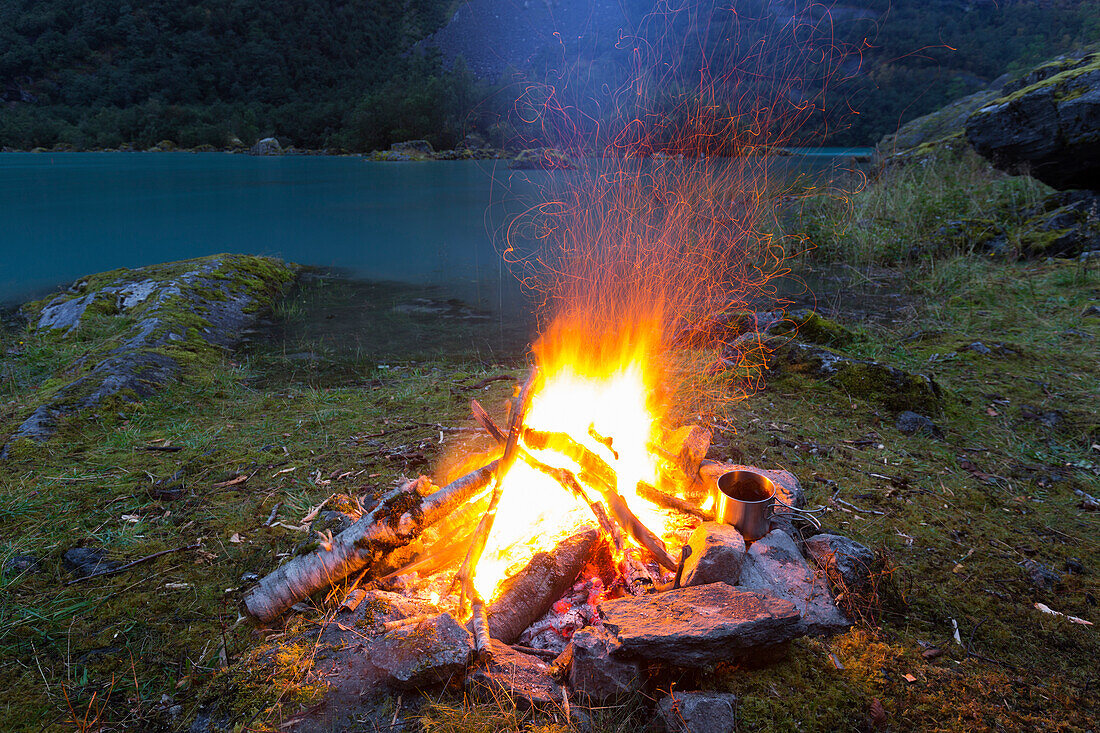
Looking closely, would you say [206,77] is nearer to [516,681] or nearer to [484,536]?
[484,536]

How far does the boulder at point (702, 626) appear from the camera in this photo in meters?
1.88

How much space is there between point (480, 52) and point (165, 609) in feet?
422

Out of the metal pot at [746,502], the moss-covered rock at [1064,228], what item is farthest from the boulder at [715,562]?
the moss-covered rock at [1064,228]

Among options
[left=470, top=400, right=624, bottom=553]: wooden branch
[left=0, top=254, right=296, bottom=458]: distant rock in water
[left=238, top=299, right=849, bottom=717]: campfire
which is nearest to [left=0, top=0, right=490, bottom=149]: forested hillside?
[left=0, top=254, right=296, bottom=458]: distant rock in water

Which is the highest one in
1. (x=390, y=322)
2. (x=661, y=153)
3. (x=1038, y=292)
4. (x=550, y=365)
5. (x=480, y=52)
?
(x=480, y=52)

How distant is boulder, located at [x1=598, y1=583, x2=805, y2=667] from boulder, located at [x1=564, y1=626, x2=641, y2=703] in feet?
0.16

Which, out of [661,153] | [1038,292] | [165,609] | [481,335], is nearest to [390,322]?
[481,335]

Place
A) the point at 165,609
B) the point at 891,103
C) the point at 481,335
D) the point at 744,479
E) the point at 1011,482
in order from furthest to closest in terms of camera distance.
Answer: the point at 891,103
the point at 481,335
the point at 1011,482
the point at 744,479
the point at 165,609

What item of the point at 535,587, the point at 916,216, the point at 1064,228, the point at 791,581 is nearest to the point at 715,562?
the point at 791,581

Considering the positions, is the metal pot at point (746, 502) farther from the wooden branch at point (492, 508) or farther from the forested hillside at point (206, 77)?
the forested hillside at point (206, 77)

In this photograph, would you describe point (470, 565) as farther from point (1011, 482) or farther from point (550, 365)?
point (1011, 482)

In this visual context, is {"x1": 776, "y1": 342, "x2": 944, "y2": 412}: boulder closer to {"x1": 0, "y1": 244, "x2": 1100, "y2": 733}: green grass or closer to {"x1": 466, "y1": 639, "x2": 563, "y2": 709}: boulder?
{"x1": 0, "y1": 244, "x2": 1100, "y2": 733}: green grass

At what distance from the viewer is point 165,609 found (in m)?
2.38

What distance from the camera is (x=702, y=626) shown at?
6.33 feet
